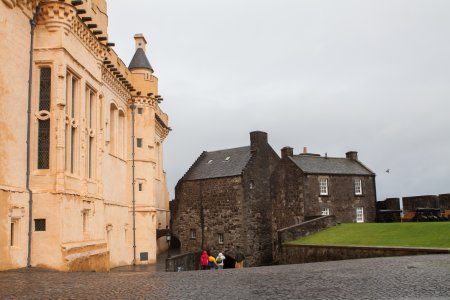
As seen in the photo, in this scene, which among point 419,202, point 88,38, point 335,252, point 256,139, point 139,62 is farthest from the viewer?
point 256,139

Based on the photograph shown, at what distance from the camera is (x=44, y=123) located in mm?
17172

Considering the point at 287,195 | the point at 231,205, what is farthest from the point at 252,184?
the point at 287,195

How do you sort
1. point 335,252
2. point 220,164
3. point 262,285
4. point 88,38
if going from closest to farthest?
point 262,285 < point 88,38 < point 335,252 < point 220,164

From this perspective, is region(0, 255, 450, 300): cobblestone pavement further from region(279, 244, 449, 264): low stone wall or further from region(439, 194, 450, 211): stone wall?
region(439, 194, 450, 211): stone wall

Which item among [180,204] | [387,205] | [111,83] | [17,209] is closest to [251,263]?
[180,204]

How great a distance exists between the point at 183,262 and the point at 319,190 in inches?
485

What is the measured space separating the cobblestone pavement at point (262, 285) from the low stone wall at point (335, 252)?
534cm

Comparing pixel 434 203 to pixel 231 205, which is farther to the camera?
pixel 231 205

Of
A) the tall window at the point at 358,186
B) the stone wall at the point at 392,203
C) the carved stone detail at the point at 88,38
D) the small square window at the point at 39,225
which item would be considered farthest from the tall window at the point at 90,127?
the tall window at the point at 358,186

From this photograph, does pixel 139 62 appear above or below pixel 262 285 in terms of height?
above

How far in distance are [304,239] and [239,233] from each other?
41.7 ft

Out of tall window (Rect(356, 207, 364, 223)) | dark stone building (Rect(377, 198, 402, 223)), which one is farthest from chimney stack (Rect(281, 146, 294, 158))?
dark stone building (Rect(377, 198, 402, 223))

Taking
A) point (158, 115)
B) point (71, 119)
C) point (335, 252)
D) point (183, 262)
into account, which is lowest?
point (183, 262)

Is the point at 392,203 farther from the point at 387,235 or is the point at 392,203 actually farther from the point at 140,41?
the point at 140,41
